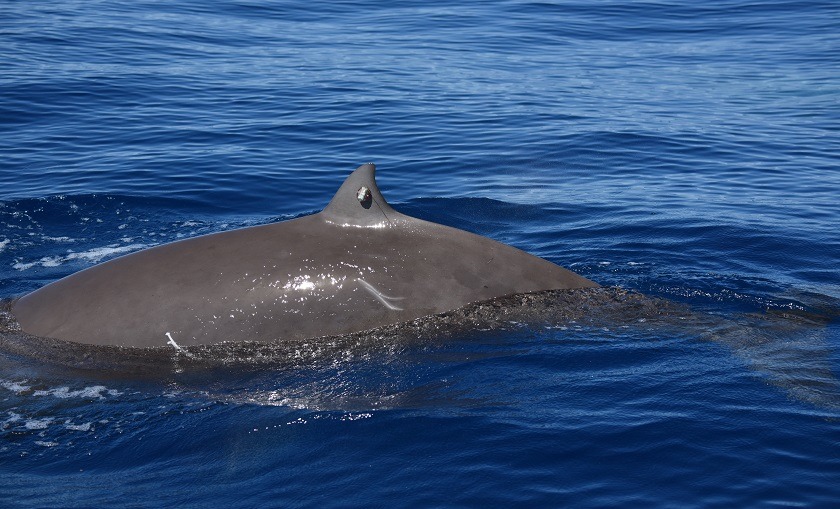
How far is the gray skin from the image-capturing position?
8.91 meters

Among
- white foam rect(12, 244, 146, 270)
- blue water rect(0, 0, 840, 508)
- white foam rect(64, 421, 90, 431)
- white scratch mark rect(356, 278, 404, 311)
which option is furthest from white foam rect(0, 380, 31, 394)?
white foam rect(12, 244, 146, 270)

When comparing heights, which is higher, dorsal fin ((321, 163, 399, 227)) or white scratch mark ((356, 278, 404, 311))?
dorsal fin ((321, 163, 399, 227))

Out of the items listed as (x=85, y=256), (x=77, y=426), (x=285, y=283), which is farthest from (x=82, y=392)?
(x=85, y=256)

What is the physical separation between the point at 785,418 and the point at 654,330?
6.28 feet

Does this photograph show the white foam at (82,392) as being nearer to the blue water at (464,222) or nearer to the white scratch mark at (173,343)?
the blue water at (464,222)

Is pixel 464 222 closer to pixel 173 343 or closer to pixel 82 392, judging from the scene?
pixel 173 343

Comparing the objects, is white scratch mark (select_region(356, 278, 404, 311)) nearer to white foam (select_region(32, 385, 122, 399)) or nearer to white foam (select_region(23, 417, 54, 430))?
white foam (select_region(32, 385, 122, 399))

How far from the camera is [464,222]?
50.3ft

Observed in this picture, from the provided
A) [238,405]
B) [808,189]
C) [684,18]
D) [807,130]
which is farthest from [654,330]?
[684,18]

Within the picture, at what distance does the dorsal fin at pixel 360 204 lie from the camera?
902 cm

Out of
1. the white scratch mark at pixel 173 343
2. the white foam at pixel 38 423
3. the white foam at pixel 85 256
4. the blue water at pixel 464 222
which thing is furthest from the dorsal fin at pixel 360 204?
the white foam at pixel 85 256

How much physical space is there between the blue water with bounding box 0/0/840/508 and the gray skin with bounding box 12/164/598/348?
413 mm

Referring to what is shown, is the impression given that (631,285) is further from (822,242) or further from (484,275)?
(822,242)

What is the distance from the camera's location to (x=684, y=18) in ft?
126
